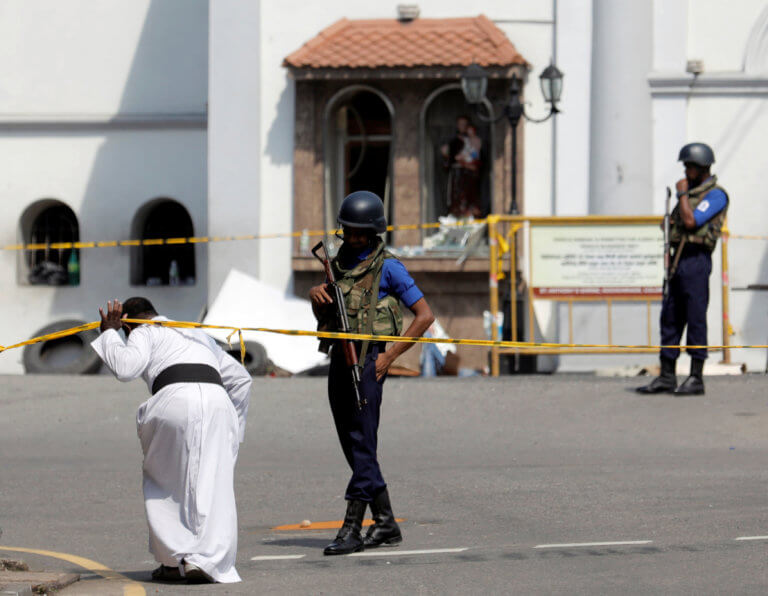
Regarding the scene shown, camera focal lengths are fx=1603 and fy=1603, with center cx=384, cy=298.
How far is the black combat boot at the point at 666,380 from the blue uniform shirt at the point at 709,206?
1.33 m

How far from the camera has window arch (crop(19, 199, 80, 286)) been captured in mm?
24469

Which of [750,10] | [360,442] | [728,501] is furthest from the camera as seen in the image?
[750,10]

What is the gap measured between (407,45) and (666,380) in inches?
318

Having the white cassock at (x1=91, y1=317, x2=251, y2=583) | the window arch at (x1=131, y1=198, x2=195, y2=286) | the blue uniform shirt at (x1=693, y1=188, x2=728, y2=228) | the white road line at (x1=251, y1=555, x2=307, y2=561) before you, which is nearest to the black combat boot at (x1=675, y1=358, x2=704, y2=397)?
the blue uniform shirt at (x1=693, y1=188, x2=728, y2=228)

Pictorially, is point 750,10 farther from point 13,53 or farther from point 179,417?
point 179,417

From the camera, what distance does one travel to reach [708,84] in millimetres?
20266

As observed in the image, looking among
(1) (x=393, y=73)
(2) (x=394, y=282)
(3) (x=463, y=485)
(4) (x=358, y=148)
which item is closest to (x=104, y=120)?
(4) (x=358, y=148)

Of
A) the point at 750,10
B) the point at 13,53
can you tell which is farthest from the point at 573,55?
the point at 13,53

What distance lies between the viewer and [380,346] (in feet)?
26.9

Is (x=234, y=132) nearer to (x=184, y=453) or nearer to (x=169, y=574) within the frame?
(x=184, y=453)

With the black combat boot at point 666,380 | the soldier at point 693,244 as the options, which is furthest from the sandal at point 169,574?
the black combat boot at point 666,380

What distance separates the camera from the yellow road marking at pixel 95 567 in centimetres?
694

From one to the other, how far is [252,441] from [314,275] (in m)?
8.38

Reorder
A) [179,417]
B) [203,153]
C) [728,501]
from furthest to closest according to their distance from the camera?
[203,153], [728,501], [179,417]
